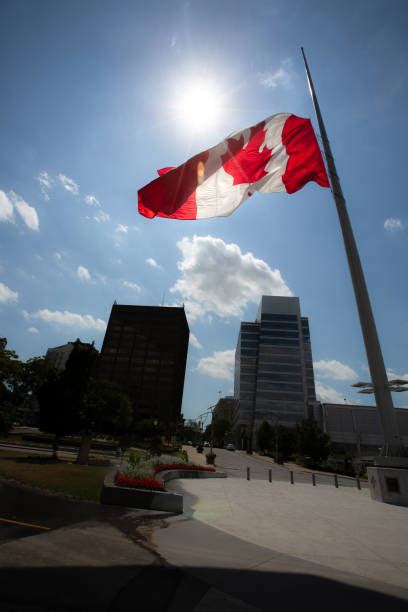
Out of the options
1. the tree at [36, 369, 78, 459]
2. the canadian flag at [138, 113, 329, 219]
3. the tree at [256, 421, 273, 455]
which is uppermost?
the canadian flag at [138, 113, 329, 219]

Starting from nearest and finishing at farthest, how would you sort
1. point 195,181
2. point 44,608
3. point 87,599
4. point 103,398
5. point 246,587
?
point 44,608, point 87,599, point 246,587, point 195,181, point 103,398

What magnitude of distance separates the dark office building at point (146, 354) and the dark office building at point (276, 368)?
39358mm

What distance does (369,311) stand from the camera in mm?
14625

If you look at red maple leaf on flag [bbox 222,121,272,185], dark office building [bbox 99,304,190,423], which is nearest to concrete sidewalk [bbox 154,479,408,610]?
red maple leaf on flag [bbox 222,121,272,185]

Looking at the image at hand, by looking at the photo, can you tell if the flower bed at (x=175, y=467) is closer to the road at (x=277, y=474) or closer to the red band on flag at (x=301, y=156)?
the road at (x=277, y=474)

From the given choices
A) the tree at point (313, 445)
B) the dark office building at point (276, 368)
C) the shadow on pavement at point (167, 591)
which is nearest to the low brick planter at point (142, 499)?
the shadow on pavement at point (167, 591)

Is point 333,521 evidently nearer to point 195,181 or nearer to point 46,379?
point 195,181

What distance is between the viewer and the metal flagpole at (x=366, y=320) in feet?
45.3

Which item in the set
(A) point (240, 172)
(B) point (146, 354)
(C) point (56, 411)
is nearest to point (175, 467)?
(C) point (56, 411)

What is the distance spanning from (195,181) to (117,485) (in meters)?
11.6

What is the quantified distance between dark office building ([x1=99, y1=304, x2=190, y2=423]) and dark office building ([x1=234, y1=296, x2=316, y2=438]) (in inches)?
1550

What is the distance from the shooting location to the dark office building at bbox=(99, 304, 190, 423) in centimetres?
15600

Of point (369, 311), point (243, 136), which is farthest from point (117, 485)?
point (243, 136)

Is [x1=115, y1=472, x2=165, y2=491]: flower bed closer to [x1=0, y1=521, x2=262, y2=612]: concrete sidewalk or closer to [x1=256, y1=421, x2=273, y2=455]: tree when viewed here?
[x1=0, y1=521, x2=262, y2=612]: concrete sidewalk
